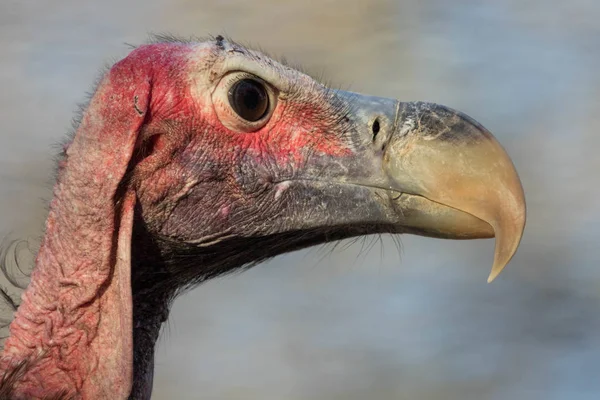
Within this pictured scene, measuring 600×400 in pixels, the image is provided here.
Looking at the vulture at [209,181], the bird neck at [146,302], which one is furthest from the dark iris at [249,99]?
the bird neck at [146,302]

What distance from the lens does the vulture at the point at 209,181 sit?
462cm

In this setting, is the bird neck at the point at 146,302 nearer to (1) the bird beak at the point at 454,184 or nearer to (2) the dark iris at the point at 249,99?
(2) the dark iris at the point at 249,99

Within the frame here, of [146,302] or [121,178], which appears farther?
[146,302]

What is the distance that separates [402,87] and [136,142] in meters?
A: 8.12

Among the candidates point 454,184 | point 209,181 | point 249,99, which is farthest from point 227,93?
point 454,184

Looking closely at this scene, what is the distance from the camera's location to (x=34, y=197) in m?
11.1

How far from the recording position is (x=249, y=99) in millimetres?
4766

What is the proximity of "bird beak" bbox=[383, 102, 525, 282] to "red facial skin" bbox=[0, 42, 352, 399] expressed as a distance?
0.87 feet

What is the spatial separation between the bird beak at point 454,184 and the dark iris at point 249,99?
51cm

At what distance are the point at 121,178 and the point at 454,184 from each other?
123 cm

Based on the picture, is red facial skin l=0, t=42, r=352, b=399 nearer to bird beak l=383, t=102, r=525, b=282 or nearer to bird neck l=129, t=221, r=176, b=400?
bird neck l=129, t=221, r=176, b=400

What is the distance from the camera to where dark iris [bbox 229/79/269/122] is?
474cm

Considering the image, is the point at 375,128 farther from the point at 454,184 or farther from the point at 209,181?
the point at 209,181

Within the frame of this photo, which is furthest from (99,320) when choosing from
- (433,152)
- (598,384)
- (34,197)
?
(598,384)
